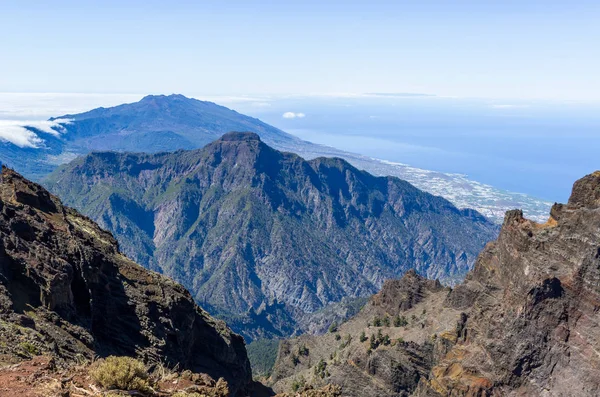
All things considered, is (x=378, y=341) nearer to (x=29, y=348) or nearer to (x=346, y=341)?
(x=346, y=341)

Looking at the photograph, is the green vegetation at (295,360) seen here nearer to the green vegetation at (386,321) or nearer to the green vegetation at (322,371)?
the green vegetation at (322,371)

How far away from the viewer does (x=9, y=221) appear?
4959 centimetres

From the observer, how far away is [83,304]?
48469mm

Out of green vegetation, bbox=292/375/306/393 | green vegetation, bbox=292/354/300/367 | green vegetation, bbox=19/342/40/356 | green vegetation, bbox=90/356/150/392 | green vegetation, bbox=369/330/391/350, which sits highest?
green vegetation, bbox=90/356/150/392

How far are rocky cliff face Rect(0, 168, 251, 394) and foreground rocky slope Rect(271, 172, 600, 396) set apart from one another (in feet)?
79.3

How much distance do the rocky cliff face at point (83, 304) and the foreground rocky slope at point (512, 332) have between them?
2416cm

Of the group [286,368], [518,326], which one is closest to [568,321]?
[518,326]

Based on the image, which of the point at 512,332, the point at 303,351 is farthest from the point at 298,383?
the point at 512,332

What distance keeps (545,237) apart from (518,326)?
12345mm

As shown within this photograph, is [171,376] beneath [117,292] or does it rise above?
above

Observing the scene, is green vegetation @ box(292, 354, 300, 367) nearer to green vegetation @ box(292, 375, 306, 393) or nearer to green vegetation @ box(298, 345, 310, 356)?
green vegetation @ box(298, 345, 310, 356)

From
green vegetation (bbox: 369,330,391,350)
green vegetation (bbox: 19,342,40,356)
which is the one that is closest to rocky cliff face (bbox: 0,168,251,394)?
green vegetation (bbox: 19,342,40,356)

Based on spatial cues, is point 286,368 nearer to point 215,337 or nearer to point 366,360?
point 366,360

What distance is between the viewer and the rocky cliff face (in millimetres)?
38122
